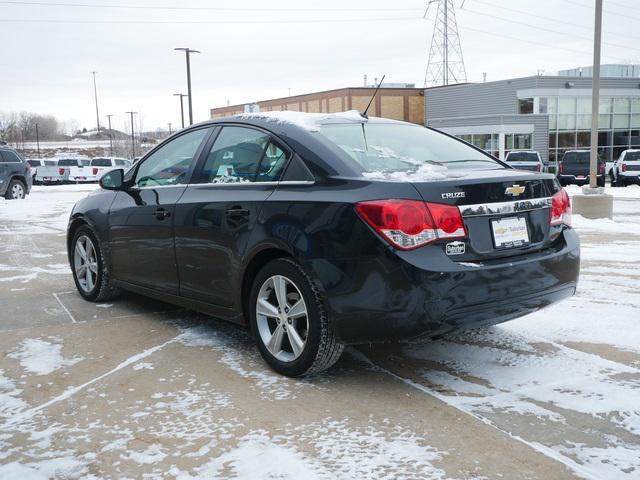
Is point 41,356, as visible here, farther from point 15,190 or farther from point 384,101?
point 384,101

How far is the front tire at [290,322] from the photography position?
3738 mm

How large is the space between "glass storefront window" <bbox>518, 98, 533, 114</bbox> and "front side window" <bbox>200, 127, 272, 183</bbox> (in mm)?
44472

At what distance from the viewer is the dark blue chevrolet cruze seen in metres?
3.51

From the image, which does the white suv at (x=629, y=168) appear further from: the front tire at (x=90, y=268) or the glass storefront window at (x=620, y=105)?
the front tire at (x=90, y=268)

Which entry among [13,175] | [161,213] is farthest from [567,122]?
[161,213]

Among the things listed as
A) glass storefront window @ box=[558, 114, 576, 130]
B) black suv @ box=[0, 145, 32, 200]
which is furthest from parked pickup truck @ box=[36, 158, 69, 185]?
glass storefront window @ box=[558, 114, 576, 130]

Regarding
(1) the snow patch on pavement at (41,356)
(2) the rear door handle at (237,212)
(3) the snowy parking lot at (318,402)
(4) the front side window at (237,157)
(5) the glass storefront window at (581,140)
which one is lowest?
(3) the snowy parking lot at (318,402)

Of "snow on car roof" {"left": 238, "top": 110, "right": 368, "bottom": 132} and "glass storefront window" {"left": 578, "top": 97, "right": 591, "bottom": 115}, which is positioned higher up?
"glass storefront window" {"left": 578, "top": 97, "right": 591, "bottom": 115}

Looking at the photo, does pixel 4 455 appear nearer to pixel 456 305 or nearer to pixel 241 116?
pixel 456 305

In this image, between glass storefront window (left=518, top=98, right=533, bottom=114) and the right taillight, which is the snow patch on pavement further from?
glass storefront window (left=518, top=98, right=533, bottom=114)

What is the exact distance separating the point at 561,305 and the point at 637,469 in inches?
115

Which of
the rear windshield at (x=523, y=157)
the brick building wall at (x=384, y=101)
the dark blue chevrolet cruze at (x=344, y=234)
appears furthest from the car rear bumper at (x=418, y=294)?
the brick building wall at (x=384, y=101)

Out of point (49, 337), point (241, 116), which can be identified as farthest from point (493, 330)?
point (49, 337)

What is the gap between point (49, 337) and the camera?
4984mm
